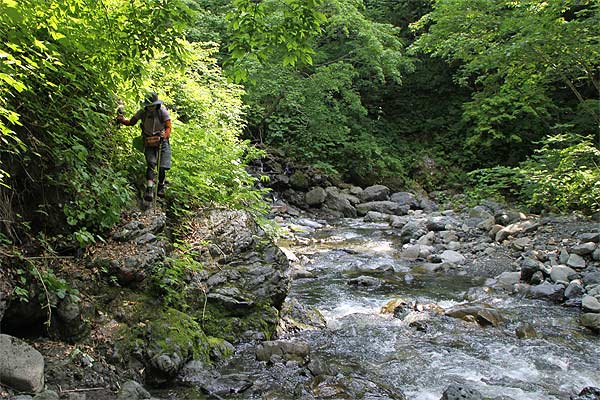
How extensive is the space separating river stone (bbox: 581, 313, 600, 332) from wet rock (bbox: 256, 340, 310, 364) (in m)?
4.00

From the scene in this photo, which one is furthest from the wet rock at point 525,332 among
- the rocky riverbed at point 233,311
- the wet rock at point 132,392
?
the wet rock at point 132,392

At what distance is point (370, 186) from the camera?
20.4 metres

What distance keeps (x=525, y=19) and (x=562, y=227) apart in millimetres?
4939

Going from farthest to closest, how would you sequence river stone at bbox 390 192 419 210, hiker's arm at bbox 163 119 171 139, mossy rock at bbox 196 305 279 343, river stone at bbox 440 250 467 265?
river stone at bbox 390 192 419 210 → river stone at bbox 440 250 467 265 → hiker's arm at bbox 163 119 171 139 → mossy rock at bbox 196 305 279 343

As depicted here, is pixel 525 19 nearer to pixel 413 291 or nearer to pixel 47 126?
pixel 413 291

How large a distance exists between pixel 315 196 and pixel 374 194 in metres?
2.80

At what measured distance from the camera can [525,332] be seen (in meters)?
6.34

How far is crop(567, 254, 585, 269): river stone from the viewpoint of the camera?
894cm

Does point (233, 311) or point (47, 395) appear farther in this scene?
point (233, 311)

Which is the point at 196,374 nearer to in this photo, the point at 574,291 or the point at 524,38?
the point at 574,291

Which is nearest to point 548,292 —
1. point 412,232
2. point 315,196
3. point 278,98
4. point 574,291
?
point 574,291


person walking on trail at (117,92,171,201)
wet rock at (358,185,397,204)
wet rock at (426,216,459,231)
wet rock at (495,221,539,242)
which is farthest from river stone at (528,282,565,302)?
wet rock at (358,185,397,204)

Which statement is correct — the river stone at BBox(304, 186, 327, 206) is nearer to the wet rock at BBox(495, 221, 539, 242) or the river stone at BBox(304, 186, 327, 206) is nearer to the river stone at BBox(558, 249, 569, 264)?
the wet rock at BBox(495, 221, 539, 242)

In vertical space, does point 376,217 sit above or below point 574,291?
below
